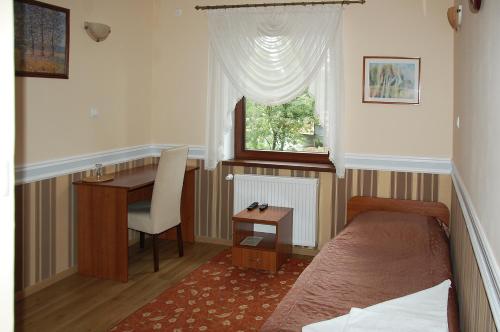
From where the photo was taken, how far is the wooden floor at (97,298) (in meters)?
3.14

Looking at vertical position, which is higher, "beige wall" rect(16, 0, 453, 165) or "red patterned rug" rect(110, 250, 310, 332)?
"beige wall" rect(16, 0, 453, 165)

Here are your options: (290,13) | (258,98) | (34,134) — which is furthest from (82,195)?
(290,13)

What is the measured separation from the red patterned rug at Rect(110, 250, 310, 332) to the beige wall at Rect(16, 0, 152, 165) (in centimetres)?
132

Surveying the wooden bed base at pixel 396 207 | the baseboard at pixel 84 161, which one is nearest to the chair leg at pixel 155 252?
the baseboard at pixel 84 161

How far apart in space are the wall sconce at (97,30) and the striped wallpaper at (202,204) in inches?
42.1

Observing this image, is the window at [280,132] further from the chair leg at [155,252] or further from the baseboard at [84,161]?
the chair leg at [155,252]

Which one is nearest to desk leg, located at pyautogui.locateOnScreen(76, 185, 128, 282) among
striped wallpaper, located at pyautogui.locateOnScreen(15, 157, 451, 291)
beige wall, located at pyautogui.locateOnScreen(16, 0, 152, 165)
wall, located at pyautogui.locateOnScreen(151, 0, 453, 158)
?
striped wallpaper, located at pyautogui.locateOnScreen(15, 157, 451, 291)

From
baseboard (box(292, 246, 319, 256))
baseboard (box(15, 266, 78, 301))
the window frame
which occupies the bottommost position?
baseboard (box(15, 266, 78, 301))

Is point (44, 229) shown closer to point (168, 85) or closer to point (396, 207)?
point (168, 85)

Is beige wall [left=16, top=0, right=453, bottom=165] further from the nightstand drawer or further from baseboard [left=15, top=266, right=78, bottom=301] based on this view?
the nightstand drawer

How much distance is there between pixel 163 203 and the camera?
397 centimetres

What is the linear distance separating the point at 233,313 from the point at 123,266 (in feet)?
3.24

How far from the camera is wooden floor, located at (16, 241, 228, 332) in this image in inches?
124

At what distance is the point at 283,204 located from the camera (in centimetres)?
449
